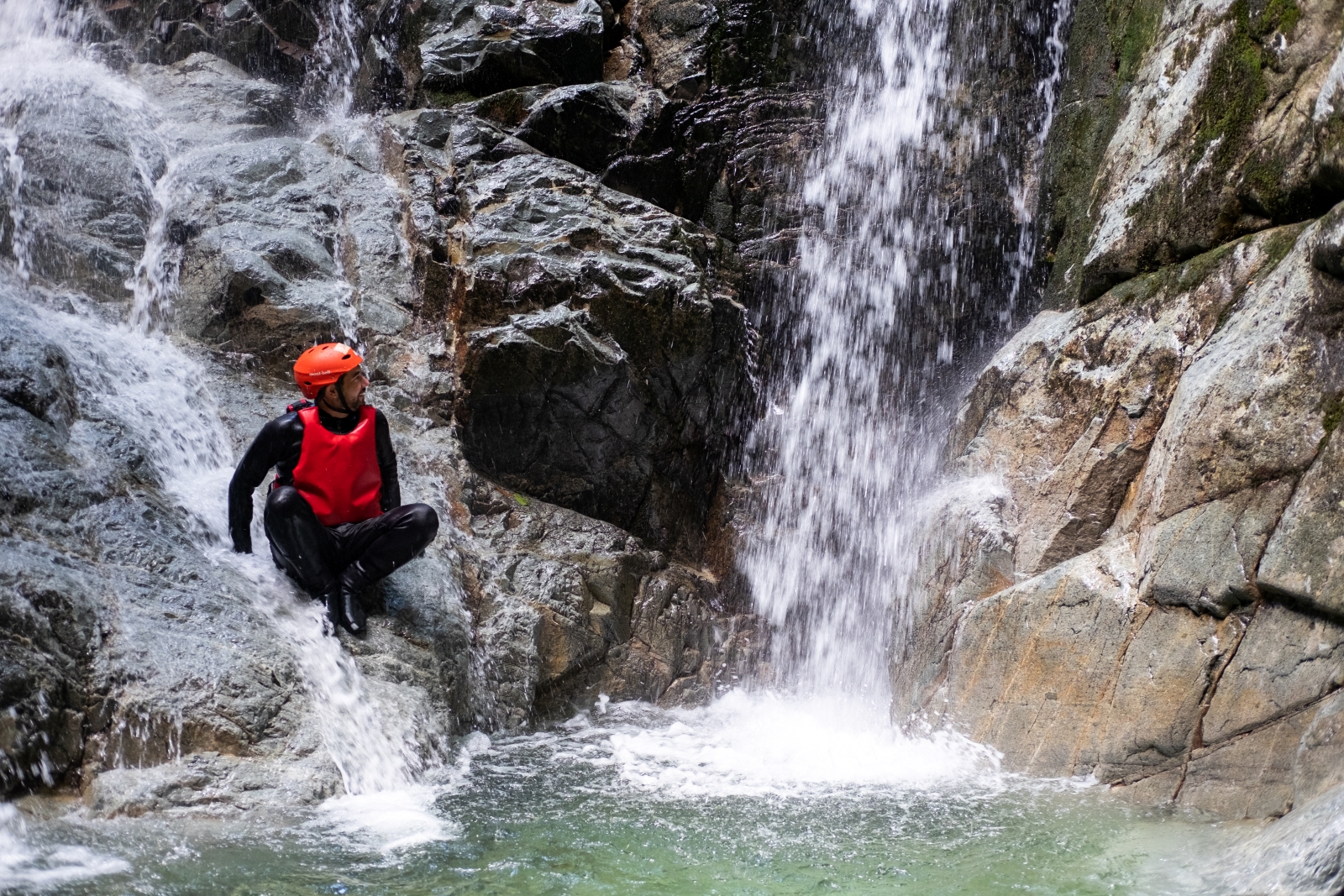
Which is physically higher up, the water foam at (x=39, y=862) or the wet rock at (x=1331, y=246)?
the wet rock at (x=1331, y=246)

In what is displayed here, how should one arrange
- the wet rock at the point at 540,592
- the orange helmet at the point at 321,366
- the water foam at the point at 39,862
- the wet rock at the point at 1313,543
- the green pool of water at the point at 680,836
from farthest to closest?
the wet rock at the point at 540,592, the orange helmet at the point at 321,366, the wet rock at the point at 1313,543, the green pool of water at the point at 680,836, the water foam at the point at 39,862

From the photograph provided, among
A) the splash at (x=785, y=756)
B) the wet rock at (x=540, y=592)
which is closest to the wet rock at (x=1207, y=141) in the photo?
the splash at (x=785, y=756)

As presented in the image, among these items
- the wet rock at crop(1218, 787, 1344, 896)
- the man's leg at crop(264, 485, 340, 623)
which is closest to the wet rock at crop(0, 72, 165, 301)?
the man's leg at crop(264, 485, 340, 623)

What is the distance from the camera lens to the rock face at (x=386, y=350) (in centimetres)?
463

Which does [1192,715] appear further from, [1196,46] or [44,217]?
[44,217]

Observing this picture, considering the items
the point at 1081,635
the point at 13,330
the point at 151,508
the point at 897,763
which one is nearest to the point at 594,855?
the point at 897,763

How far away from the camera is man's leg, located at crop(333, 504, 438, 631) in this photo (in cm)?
544

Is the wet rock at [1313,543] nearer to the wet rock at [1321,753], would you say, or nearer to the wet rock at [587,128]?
the wet rock at [1321,753]

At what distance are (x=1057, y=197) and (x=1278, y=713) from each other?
4788mm

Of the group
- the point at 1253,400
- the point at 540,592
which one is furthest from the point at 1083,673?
the point at 540,592

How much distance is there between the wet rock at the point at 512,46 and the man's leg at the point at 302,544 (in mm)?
5510

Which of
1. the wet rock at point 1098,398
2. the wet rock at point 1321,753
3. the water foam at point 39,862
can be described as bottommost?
the water foam at point 39,862

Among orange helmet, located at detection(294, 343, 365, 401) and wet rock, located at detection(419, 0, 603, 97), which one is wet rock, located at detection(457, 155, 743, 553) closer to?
orange helmet, located at detection(294, 343, 365, 401)

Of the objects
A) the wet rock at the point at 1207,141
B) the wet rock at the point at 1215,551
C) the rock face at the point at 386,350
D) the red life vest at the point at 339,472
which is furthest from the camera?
the red life vest at the point at 339,472
